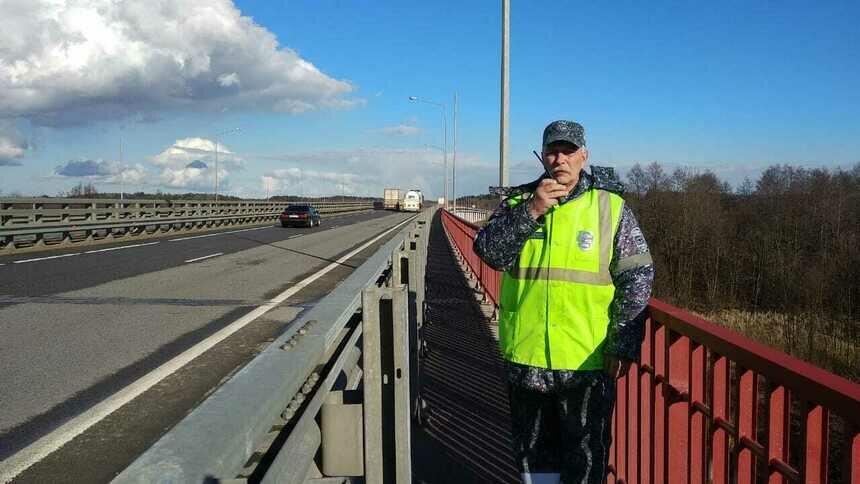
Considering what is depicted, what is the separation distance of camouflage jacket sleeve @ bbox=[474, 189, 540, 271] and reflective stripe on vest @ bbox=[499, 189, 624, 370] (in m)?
0.10

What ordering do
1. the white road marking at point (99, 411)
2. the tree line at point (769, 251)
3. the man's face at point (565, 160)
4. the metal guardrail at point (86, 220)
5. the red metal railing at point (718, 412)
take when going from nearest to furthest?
the red metal railing at point (718, 412) → the man's face at point (565, 160) → the white road marking at point (99, 411) → the metal guardrail at point (86, 220) → the tree line at point (769, 251)

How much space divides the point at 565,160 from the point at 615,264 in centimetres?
50

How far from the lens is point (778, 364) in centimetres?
227

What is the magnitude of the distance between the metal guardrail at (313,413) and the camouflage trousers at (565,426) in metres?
0.62

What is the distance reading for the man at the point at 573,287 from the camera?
10.2ft

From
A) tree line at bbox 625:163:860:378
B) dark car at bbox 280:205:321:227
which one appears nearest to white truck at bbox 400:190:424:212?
tree line at bbox 625:163:860:378

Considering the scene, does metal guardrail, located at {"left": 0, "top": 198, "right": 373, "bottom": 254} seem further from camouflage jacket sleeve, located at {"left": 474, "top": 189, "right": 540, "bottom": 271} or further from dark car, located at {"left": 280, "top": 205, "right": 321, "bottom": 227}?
camouflage jacket sleeve, located at {"left": 474, "top": 189, "right": 540, "bottom": 271}

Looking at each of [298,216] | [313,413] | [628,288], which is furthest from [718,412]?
[298,216]

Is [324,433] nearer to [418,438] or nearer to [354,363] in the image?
[354,363]

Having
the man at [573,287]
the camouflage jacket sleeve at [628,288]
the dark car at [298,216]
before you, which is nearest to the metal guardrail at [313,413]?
the man at [573,287]

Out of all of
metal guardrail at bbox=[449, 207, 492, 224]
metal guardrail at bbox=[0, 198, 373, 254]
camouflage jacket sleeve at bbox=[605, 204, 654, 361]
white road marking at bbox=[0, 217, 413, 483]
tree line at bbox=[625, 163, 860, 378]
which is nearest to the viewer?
camouflage jacket sleeve at bbox=[605, 204, 654, 361]

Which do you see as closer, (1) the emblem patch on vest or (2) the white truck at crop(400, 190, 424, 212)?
(1) the emblem patch on vest

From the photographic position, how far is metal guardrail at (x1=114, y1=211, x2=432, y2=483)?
1.52 meters

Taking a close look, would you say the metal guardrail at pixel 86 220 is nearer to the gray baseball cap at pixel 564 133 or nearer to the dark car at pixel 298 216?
the dark car at pixel 298 216
